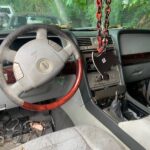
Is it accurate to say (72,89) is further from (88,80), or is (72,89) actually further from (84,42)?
(84,42)

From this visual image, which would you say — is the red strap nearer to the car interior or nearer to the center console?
the car interior

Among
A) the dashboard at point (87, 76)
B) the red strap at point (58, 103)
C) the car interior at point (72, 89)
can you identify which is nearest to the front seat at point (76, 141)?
the car interior at point (72, 89)

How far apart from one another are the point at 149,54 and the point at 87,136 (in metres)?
1.39

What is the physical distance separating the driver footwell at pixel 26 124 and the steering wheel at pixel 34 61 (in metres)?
0.64

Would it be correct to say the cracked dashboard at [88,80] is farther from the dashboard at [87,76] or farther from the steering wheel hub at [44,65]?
the steering wheel hub at [44,65]

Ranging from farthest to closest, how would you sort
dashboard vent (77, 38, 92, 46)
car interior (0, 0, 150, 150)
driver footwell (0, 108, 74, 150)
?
driver footwell (0, 108, 74, 150) → dashboard vent (77, 38, 92, 46) → car interior (0, 0, 150, 150)

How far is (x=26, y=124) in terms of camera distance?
2.48 m

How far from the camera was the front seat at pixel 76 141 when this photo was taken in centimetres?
152

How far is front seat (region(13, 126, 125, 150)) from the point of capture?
1.52 m

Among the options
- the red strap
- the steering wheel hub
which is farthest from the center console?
the steering wheel hub

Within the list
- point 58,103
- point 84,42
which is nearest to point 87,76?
point 84,42

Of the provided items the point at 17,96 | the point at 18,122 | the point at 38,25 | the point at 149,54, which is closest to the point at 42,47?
the point at 38,25

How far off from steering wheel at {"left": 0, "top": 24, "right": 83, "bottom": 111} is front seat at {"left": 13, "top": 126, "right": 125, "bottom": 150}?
0.23 meters

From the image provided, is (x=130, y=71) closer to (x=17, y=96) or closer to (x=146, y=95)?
(x=146, y=95)
